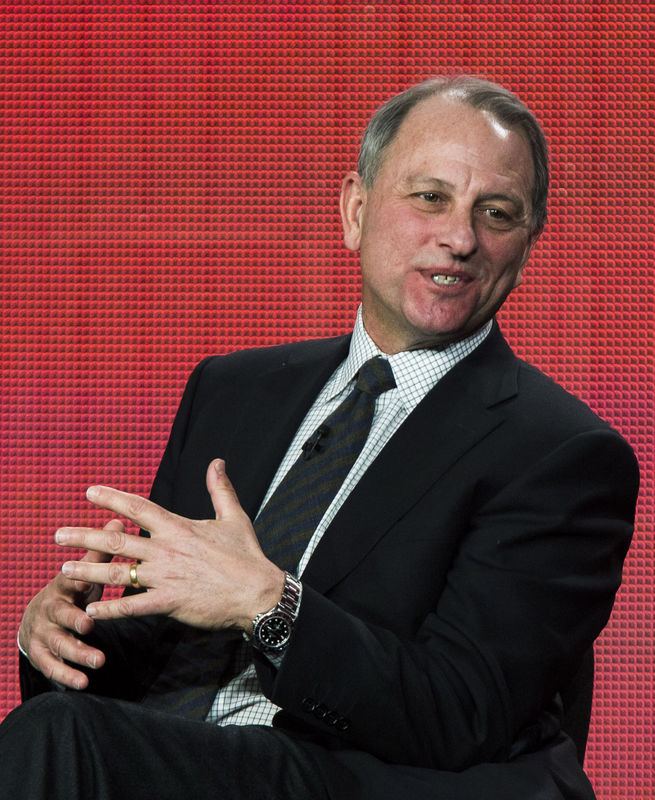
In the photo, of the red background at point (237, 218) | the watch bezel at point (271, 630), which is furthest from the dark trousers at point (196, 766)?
the red background at point (237, 218)

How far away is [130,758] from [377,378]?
71 cm

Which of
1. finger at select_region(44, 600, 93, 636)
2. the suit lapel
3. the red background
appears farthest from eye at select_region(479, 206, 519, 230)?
the red background

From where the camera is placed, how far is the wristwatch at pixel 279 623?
122cm

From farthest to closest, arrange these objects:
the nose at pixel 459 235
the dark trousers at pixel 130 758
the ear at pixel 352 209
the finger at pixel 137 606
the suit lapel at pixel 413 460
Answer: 1. the ear at pixel 352 209
2. the nose at pixel 459 235
3. the suit lapel at pixel 413 460
4. the finger at pixel 137 606
5. the dark trousers at pixel 130 758

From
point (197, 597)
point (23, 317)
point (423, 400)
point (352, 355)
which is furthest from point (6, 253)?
point (197, 597)

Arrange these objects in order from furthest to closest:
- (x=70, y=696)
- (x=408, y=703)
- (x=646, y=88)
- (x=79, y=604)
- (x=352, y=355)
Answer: (x=646, y=88) < (x=352, y=355) < (x=79, y=604) < (x=408, y=703) < (x=70, y=696)

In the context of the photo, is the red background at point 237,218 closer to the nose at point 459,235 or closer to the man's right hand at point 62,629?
the nose at point 459,235

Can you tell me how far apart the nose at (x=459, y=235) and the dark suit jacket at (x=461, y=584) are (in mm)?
160

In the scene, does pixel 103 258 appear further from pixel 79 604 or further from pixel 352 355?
pixel 79 604

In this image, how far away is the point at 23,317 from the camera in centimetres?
265

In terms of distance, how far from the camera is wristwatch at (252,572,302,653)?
1.22 m

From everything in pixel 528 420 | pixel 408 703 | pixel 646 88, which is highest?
pixel 646 88

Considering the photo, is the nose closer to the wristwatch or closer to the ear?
the ear

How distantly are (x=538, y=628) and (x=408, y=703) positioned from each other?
0.21 m
